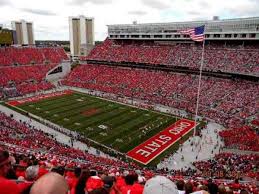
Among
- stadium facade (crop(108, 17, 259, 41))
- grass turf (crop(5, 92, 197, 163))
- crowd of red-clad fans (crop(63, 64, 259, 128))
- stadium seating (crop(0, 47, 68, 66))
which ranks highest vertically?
stadium facade (crop(108, 17, 259, 41))

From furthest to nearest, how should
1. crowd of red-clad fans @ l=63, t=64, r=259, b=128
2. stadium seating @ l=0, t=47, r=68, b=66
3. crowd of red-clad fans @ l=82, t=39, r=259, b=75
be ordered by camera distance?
1. stadium seating @ l=0, t=47, r=68, b=66
2. crowd of red-clad fans @ l=82, t=39, r=259, b=75
3. crowd of red-clad fans @ l=63, t=64, r=259, b=128

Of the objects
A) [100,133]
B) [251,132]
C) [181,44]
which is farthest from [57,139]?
[181,44]

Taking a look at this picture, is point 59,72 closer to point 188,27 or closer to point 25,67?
point 25,67

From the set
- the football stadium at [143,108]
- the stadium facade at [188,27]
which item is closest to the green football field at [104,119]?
the football stadium at [143,108]

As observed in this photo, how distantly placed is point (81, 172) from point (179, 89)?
3743cm

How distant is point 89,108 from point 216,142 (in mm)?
19722

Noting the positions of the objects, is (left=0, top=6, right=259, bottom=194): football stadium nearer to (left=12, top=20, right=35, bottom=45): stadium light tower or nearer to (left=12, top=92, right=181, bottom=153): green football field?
(left=12, top=92, right=181, bottom=153): green football field

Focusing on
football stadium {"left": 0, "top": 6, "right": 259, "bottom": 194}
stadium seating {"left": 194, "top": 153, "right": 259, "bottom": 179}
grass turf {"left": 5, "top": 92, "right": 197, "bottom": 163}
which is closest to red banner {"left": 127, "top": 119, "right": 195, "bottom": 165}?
football stadium {"left": 0, "top": 6, "right": 259, "bottom": 194}

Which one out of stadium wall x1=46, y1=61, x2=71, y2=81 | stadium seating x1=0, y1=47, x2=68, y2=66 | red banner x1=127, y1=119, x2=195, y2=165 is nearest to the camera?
red banner x1=127, y1=119, x2=195, y2=165

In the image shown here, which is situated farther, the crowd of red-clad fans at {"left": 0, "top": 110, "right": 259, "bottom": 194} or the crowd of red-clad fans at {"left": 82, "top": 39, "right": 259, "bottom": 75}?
the crowd of red-clad fans at {"left": 82, "top": 39, "right": 259, "bottom": 75}

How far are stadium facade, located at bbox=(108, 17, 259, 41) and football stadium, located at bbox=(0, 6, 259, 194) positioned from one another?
0.19 metres

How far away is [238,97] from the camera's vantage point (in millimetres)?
34906

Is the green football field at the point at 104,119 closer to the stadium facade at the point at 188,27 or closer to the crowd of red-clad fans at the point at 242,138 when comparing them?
the crowd of red-clad fans at the point at 242,138

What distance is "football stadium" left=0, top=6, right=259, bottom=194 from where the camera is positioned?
1652 centimetres
